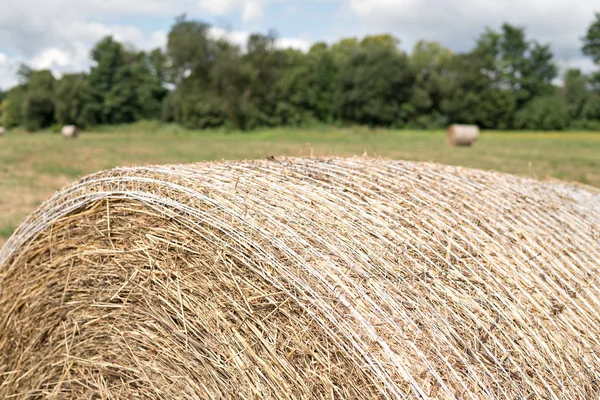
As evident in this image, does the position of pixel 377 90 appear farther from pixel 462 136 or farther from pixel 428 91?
pixel 462 136

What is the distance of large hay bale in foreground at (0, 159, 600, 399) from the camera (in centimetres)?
222

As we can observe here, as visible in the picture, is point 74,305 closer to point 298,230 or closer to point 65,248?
point 65,248

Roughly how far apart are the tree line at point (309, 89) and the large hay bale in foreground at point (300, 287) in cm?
5069

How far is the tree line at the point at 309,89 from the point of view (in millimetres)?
54281

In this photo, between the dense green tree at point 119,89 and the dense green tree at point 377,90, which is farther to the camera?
the dense green tree at point 119,89

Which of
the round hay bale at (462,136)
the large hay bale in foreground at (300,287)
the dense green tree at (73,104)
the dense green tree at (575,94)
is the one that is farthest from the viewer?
the dense green tree at (575,94)

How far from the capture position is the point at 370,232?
8.76 feet

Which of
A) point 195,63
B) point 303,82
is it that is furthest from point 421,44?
point 195,63

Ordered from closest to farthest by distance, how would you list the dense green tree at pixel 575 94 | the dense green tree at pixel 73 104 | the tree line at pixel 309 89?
the tree line at pixel 309 89
the dense green tree at pixel 73 104
the dense green tree at pixel 575 94

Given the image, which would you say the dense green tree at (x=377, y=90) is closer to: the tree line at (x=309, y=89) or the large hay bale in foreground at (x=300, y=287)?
the tree line at (x=309, y=89)

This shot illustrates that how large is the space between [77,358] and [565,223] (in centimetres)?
331

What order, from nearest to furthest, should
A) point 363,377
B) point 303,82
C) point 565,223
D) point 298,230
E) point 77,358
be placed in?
1. point 363,377
2. point 298,230
3. point 77,358
4. point 565,223
5. point 303,82

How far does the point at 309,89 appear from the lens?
5916 centimetres

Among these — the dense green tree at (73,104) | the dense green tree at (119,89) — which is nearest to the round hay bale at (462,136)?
the dense green tree at (119,89)
